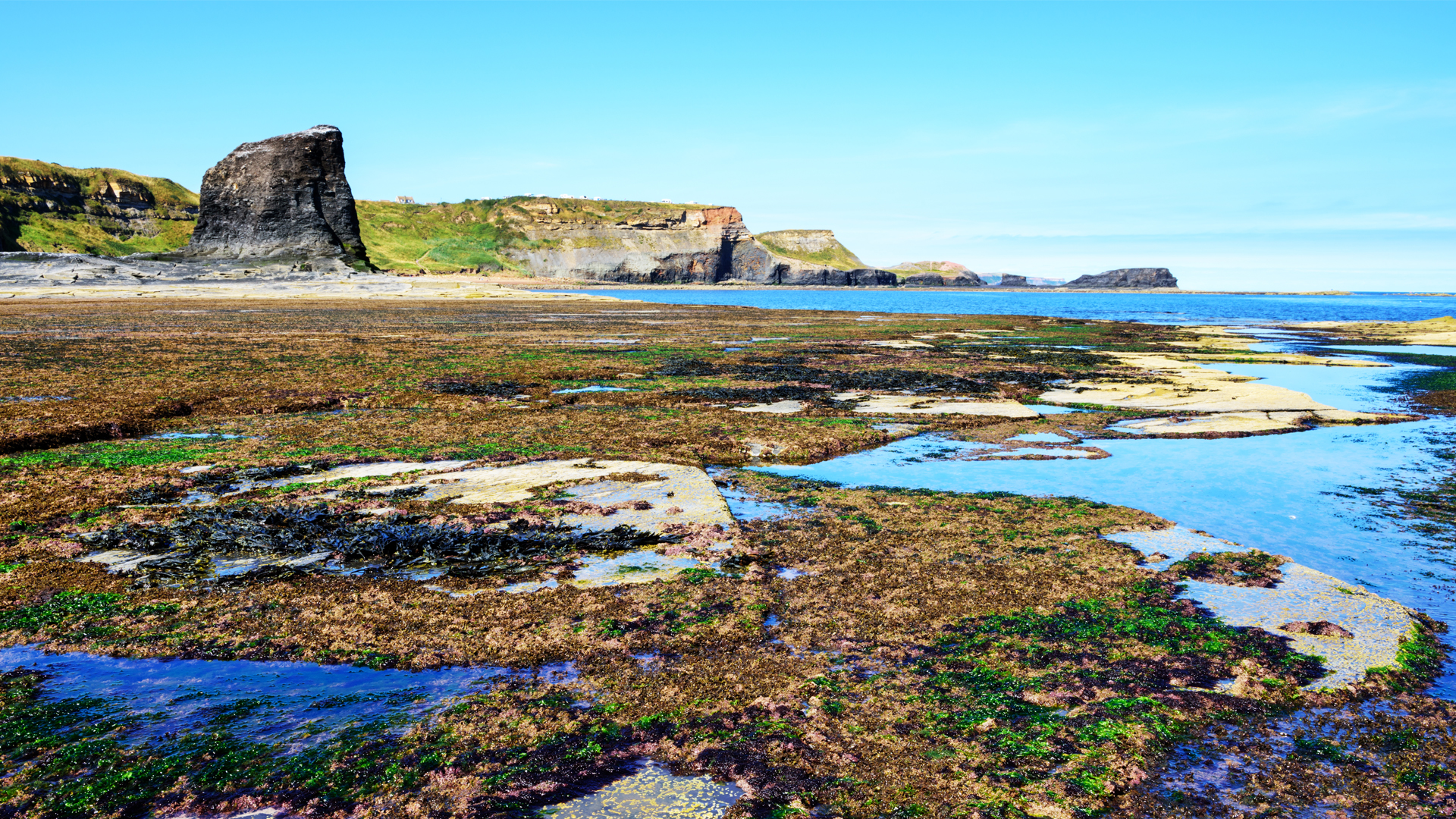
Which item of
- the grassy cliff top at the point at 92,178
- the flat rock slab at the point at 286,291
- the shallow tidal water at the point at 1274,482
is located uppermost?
the grassy cliff top at the point at 92,178

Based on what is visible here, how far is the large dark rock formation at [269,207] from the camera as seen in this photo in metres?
106

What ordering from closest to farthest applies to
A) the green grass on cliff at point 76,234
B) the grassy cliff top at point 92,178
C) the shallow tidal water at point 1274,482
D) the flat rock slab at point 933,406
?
the shallow tidal water at point 1274,482 < the flat rock slab at point 933,406 < the green grass on cliff at point 76,234 < the grassy cliff top at point 92,178

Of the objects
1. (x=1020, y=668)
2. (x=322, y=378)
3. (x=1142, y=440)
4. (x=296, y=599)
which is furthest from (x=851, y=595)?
(x=322, y=378)

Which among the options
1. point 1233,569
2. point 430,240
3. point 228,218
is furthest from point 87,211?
point 1233,569

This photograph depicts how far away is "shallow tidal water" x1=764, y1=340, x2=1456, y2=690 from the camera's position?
24.1 feet

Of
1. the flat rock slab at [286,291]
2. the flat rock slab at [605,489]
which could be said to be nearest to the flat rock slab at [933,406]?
the flat rock slab at [605,489]

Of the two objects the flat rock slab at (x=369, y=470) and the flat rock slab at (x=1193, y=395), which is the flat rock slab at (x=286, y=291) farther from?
the flat rock slab at (x=369, y=470)

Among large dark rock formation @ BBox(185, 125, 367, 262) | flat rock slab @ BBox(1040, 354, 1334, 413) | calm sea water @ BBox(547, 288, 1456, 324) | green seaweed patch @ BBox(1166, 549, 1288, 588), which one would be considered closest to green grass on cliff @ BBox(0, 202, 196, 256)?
large dark rock formation @ BBox(185, 125, 367, 262)

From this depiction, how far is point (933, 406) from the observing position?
15836 mm

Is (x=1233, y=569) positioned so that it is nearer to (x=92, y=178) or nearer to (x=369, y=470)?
(x=369, y=470)

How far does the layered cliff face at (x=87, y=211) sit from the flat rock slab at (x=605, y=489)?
133 m

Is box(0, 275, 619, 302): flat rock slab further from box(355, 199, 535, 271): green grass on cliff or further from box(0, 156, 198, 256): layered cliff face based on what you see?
box(355, 199, 535, 271): green grass on cliff

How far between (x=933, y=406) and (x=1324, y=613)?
33.2ft

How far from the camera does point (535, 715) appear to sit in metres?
4.35
